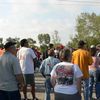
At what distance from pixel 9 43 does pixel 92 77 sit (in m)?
5.40

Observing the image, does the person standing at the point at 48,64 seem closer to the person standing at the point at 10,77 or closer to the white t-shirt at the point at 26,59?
the white t-shirt at the point at 26,59

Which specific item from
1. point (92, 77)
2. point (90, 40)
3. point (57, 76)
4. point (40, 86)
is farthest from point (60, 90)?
point (90, 40)

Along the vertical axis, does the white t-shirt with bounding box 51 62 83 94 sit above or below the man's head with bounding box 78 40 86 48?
below

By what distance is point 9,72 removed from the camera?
813cm

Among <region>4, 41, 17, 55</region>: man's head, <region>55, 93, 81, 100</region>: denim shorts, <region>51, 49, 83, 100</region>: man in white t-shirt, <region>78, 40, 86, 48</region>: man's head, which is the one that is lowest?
<region>55, 93, 81, 100</region>: denim shorts

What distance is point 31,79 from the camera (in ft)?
41.4

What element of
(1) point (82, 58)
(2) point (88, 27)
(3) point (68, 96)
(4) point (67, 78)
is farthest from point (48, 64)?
(2) point (88, 27)

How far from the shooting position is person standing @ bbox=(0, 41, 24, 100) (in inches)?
317

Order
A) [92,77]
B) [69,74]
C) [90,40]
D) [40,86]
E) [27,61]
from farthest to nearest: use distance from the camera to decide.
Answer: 1. [90,40]
2. [40,86]
3. [92,77]
4. [27,61]
5. [69,74]

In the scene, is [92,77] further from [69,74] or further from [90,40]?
[90,40]

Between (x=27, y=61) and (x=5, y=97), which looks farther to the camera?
(x=27, y=61)

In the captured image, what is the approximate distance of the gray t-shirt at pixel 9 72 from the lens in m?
8.07

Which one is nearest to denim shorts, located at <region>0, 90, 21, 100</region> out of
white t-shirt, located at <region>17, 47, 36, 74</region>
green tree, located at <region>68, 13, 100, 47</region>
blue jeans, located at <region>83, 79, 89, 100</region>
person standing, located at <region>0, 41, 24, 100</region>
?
person standing, located at <region>0, 41, 24, 100</region>

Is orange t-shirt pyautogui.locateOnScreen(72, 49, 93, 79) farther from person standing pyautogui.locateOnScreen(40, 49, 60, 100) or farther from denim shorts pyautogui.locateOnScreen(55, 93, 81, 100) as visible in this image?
denim shorts pyautogui.locateOnScreen(55, 93, 81, 100)
